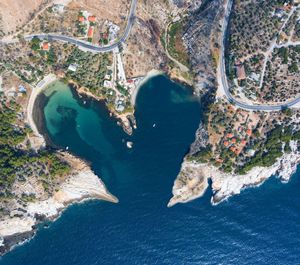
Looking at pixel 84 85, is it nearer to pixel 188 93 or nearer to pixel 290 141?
pixel 188 93

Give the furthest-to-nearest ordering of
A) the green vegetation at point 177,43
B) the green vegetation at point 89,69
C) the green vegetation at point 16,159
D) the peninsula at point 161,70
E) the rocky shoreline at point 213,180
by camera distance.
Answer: the green vegetation at point 177,43 < the rocky shoreline at point 213,180 < the green vegetation at point 89,69 < the green vegetation at point 16,159 < the peninsula at point 161,70

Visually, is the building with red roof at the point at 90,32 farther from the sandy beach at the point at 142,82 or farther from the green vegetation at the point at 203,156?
the green vegetation at the point at 203,156

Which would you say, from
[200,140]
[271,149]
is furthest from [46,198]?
[271,149]

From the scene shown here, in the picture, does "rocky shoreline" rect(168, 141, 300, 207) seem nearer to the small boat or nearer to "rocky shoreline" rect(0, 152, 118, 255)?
the small boat

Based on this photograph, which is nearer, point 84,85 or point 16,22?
point 16,22

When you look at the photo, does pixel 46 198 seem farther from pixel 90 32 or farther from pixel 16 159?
pixel 90 32

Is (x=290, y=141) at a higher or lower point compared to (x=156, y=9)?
lower

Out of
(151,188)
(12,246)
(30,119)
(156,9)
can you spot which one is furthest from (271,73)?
(12,246)

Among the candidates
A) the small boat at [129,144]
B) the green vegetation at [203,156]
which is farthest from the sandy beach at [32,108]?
the green vegetation at [203,156]
